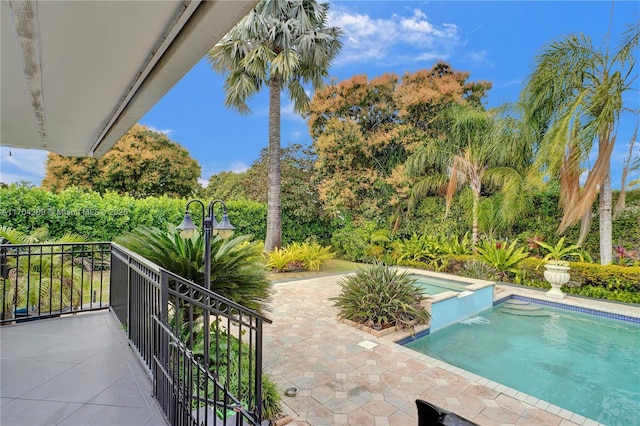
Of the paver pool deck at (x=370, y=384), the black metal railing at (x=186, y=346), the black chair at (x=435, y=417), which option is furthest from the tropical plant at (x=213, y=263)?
the black chair at (x=435, y=417)

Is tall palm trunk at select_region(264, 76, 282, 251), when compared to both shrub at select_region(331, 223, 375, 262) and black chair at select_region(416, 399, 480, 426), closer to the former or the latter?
shrub at select_region(331, 223, 375, 262)

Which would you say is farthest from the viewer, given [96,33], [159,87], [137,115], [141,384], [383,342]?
[383,342]

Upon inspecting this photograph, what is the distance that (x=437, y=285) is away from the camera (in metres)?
8.05

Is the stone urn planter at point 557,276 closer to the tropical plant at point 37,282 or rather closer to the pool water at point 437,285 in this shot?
the pool water at point 437,285

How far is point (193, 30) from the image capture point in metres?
1.10

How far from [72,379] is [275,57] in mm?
9548

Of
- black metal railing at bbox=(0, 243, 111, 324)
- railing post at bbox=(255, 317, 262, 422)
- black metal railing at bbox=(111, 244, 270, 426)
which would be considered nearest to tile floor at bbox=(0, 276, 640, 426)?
black metal railing at bbox=(111, 244, 270, 426)

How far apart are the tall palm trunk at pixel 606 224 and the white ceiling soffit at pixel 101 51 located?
31.6ft

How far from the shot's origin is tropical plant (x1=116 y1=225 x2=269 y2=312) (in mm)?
3191

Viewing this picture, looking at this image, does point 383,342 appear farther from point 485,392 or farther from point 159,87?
point 159,87

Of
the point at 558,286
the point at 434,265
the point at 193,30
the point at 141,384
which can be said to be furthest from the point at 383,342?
the point at 434,265

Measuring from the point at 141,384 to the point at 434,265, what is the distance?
9.16m

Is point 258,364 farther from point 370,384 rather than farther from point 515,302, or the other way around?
point 515,302

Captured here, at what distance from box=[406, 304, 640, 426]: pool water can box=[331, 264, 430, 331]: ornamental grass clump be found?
439mm
